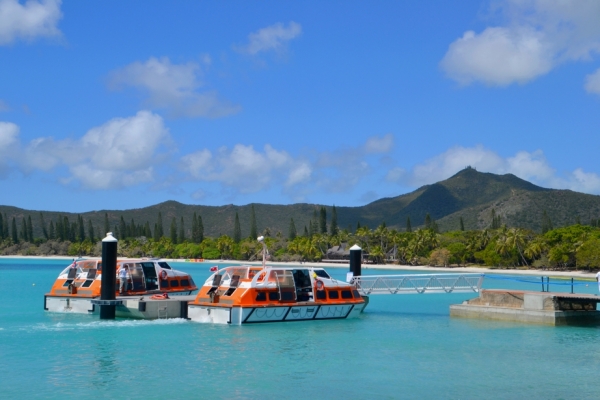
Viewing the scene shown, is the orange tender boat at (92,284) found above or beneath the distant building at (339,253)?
above

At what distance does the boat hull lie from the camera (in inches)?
1451

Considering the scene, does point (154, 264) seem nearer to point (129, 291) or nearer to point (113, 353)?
point (129, 291)

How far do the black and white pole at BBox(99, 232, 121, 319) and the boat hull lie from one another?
4.24m

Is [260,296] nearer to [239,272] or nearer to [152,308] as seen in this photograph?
[239,272]

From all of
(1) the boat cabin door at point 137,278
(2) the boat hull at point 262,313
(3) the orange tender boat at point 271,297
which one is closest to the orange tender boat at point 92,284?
(1) the boat cabin door at point 137,278

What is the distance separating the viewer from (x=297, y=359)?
96.7ft

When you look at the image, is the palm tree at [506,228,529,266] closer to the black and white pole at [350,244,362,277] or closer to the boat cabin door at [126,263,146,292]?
the black and white pole at [350,244,362,277]

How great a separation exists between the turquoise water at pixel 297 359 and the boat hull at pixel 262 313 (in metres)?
0.44

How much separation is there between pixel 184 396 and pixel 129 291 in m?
21.6

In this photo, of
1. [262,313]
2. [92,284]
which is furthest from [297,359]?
[92,284]

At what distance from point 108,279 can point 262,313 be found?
834cm

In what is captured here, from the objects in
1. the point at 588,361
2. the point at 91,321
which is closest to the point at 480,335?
the point at 588,361

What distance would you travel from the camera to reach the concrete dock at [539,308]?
38.0 metres

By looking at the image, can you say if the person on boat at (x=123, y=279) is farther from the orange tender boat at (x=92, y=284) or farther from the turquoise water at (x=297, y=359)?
the turquoise water at (x=297, y=359)
